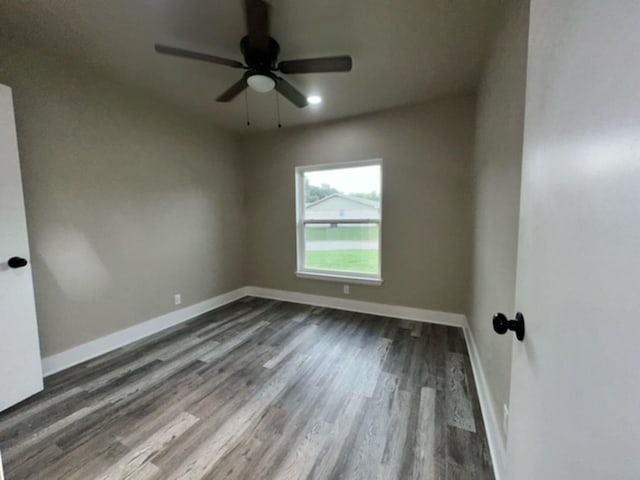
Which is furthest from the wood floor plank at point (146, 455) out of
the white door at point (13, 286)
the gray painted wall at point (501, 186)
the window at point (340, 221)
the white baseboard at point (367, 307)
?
the window at point (340, 221)

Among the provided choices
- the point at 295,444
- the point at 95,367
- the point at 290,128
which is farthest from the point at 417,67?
the point at 95,367

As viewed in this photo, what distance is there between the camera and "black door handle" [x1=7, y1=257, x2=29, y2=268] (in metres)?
1.78

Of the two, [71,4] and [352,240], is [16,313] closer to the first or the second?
[71,4]

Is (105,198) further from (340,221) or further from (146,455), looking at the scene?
(340,221)

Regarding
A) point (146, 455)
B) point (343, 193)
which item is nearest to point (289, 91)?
point (343, 193)

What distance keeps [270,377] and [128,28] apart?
2.75 metres

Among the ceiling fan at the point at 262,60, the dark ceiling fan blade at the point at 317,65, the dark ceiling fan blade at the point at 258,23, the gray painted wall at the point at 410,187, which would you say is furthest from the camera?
the gray painted wall at the point at 410,187

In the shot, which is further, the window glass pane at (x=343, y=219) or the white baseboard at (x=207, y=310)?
the window glass pane at (x=343, y=219)

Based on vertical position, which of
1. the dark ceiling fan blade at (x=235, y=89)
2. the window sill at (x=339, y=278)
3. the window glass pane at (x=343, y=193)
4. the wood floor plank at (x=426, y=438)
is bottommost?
the wood floor plank at (x=426, y=438)

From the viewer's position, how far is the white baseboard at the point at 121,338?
220cm

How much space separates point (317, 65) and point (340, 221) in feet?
6.97

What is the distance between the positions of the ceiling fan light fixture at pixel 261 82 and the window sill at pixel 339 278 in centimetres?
241

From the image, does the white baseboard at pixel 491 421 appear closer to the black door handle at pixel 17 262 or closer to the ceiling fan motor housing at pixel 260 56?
the ceiling fan motor housing at pixel 260 56

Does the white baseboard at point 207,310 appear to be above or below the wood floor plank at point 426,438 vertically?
above
